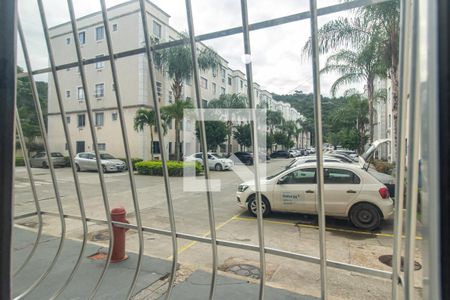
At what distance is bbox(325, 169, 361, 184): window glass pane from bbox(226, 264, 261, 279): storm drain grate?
2741 millimetres

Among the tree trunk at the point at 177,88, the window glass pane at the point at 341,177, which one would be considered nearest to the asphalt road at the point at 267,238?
the window glass pane at the point at 341,177

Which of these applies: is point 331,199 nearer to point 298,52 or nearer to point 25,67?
point 298,52

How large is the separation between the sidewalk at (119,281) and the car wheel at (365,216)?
312 cm

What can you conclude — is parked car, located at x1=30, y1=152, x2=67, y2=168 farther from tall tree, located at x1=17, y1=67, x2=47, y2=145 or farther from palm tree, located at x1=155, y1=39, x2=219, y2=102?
tall tree, located at x1=17, y1=67, x2=47, y2=145

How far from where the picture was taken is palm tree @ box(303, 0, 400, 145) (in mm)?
6953

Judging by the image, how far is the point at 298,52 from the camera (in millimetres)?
1507

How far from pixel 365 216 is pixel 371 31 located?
5847 millimetres

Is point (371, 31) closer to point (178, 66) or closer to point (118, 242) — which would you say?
point (118, 242)

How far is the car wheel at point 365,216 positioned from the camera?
5117mm

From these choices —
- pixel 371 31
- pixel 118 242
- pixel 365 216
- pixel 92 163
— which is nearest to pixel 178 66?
pixel 92 163

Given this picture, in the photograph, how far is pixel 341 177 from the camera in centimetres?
534

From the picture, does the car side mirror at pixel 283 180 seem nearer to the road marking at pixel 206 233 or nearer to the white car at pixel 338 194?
the white car at pixel 338 194

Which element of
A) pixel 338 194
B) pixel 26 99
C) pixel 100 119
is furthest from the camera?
pixel 100 119

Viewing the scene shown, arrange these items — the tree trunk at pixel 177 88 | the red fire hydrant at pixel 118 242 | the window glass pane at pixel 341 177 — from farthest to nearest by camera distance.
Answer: the tree trunk at pixel 177 88 → the window glass pane at pixel 341 177 → the red fire hydrant at pixel 118 242
